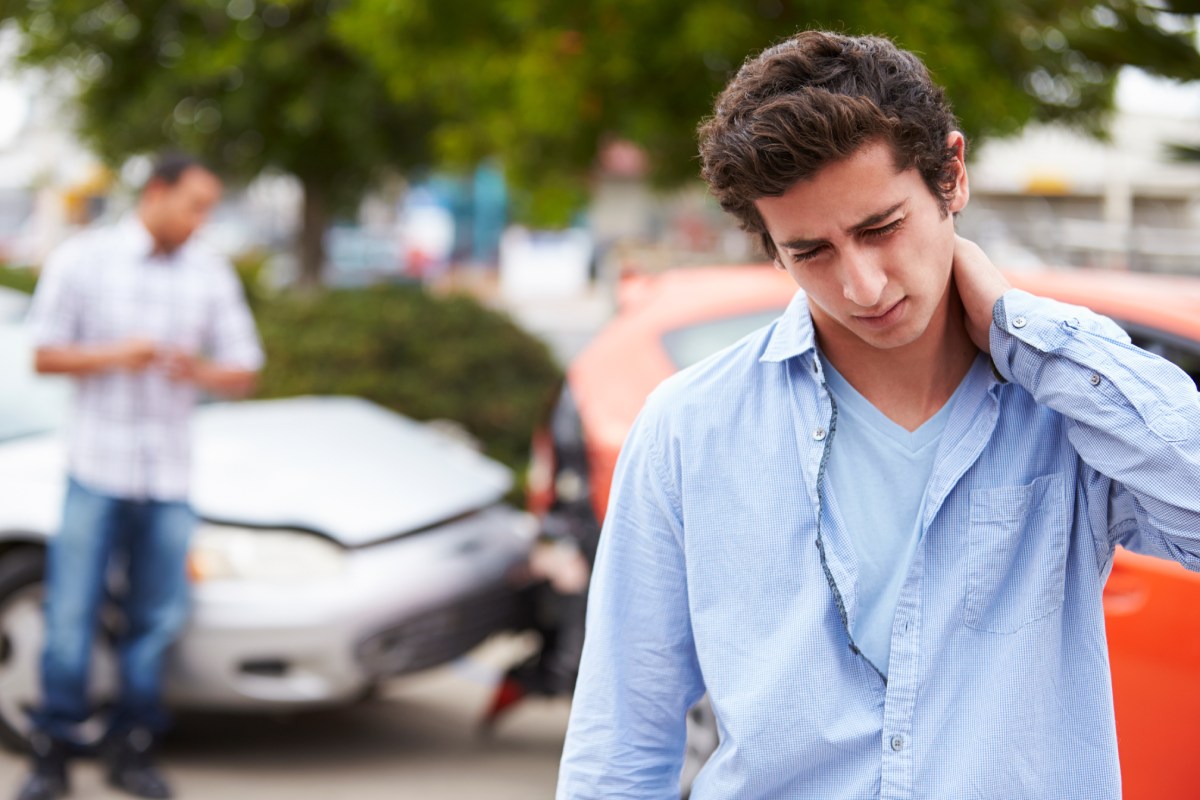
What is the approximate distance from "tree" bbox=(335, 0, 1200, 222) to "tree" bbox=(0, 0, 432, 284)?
75.8 inches

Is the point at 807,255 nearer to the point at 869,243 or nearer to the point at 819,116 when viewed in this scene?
A: the point at 869,243

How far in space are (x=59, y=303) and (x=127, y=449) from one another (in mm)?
521

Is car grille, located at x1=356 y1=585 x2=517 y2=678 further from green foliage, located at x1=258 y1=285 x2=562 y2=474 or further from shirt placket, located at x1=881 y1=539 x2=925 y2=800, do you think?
green foliage, located at x1=258 y1=285 x2=562 y2=474

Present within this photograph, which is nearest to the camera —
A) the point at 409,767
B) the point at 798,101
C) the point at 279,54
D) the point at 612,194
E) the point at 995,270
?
the point at 798,101

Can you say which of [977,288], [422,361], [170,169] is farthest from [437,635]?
[422,361]

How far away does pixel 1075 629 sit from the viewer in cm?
159

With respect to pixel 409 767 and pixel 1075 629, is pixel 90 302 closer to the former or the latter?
pixel 409 767

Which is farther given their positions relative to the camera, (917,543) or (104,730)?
(104,730)

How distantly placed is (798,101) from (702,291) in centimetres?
303

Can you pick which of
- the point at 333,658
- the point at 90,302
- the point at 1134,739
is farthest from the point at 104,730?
the point at 1134,739

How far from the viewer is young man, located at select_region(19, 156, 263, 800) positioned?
440cm

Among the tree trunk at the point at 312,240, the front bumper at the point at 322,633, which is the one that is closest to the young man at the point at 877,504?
the front bumper at the point at 322,633

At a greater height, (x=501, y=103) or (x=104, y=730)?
(x=501, y=103)

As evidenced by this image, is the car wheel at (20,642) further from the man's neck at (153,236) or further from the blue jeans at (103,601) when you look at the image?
the man's neck at (153,236)
